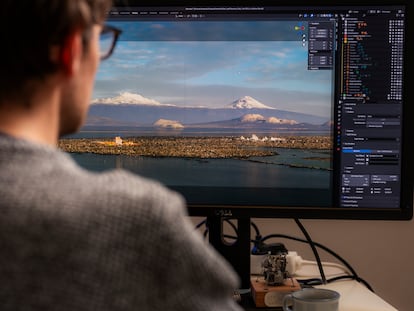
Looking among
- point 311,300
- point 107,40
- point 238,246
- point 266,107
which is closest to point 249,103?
point 266,107

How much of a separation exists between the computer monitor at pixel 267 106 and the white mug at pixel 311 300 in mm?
182

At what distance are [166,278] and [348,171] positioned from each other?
0.79 metres

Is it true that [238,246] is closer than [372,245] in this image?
Yes

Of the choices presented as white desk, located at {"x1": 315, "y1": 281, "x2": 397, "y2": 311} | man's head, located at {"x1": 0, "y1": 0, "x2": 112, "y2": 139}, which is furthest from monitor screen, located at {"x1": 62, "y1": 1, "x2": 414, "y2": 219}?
man's head, located at {"x1": 0, "y1": 0, "x2": 112, "y2": 139}

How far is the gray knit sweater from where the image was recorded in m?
0.49

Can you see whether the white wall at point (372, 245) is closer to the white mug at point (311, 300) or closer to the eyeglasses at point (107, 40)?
the white mug at point (311, 300)

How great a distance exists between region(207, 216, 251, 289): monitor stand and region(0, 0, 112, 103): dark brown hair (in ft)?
2.57

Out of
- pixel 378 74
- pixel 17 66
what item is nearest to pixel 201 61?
pixel 378 74

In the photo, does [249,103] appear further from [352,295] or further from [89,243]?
[89,243]

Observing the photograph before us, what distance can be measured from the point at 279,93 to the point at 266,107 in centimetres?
4

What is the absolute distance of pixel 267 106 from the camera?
49.3 inches

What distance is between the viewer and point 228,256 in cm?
129

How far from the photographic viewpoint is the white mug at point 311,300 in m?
1.06

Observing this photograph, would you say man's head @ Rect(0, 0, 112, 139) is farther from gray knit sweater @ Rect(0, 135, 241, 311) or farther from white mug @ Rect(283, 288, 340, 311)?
white mug @ Rect(283, 288, 340, 311)
